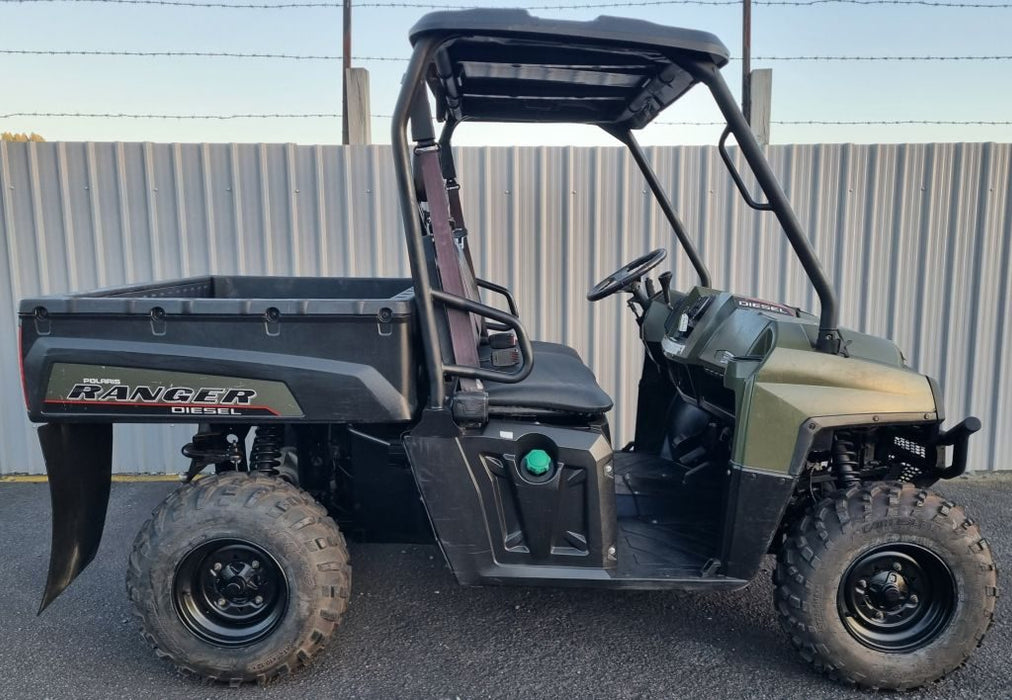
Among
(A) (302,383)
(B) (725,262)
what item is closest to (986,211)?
(B) (725,262)

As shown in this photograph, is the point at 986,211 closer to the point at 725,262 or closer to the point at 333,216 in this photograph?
the point at 725,262

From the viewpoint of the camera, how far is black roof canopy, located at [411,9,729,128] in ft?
7.15

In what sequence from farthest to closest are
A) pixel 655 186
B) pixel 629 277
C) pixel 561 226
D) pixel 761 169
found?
1. pixel 561 226
2. pixel 655 186
3. pixel 629 277
4. pixel 761 169

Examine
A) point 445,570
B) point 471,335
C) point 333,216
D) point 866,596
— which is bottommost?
point 445,570

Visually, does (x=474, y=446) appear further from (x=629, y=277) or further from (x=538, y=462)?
(x=629, y=277)

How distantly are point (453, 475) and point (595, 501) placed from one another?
1.71 ft

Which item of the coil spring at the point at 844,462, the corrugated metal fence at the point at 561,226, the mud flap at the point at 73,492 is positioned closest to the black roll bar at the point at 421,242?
the coil spring at the point at 844,462

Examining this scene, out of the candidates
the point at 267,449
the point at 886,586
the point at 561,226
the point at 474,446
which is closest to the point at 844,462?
the point at 886,586

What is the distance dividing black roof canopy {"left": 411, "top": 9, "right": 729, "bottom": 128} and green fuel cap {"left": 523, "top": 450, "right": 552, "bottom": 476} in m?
1.39

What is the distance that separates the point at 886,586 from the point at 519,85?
2411 mm

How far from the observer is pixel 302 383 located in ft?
7.95

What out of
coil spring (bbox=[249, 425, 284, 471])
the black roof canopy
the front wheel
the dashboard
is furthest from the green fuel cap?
the black roof canopy

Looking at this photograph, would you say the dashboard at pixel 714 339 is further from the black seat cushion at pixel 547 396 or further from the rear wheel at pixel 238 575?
the rear wheel at pixel 238 575

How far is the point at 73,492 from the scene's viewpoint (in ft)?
8.80
